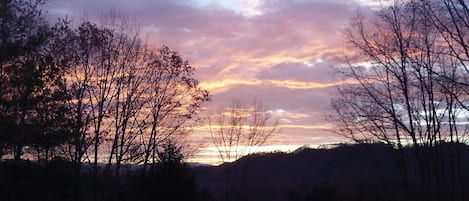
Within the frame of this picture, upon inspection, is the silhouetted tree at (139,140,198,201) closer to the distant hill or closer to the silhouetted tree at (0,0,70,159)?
the silhouetted tree at (0,0,70,159)

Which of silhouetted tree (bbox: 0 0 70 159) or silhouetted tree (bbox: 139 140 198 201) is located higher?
silhouetted tree (bbox: 0 0 70 159)

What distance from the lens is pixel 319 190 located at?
3878 cm

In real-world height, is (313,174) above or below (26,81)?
below

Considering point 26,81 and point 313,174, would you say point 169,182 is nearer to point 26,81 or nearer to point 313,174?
point 26,81

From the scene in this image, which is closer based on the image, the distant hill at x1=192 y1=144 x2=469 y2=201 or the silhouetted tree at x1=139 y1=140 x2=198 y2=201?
the silhouetted tree at x1=139 y1=140 x2=198 y2=201

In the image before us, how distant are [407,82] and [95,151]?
49.7 feet

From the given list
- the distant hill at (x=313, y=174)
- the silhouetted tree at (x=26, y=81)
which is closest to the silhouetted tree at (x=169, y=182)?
the silhouetted tree at (x=26, y=81)

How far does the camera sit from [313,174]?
6512 centimetres

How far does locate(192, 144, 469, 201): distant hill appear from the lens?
3675cm

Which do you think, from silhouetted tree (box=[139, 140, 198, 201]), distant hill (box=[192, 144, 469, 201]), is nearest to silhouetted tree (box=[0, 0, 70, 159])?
silhouetted tree (box=[139, 140, 198, 201])

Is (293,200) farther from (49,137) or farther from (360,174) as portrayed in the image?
(49,137)

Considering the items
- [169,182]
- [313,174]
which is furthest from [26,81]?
[313,174]

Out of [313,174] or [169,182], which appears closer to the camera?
[169,182]

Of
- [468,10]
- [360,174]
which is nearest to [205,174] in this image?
[360,174]
